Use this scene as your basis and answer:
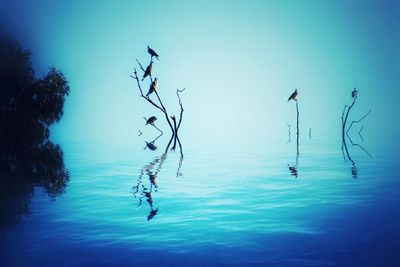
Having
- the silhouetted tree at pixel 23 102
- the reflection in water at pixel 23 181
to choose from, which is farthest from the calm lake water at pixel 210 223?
the silhouetted tree at pixel 23 102

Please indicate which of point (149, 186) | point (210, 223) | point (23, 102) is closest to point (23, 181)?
point (149, 186)

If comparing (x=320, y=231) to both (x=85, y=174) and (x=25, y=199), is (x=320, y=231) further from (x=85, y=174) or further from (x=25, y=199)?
(x=85, y=174)

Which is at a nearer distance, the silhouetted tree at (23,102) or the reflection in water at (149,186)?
the reflection in water at (149,186)

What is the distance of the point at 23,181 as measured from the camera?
17.4 metres

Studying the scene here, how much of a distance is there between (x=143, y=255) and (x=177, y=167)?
15.7 metres

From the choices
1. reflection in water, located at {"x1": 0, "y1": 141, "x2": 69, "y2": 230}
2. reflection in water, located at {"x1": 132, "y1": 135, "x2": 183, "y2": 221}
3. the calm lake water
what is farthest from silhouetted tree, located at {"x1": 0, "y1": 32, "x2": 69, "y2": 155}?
the calm lake water

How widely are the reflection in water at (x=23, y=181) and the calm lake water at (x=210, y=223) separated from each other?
23cm

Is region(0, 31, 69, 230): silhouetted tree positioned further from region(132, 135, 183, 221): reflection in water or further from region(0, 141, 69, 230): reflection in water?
region(132, 135, 183, 221): reflection in water

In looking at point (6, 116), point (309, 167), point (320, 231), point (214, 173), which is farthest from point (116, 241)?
point (6, 116)

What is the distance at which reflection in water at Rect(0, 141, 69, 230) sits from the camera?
38.0 feet

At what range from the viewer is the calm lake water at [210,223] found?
7.71 meters

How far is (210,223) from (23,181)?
11.2m

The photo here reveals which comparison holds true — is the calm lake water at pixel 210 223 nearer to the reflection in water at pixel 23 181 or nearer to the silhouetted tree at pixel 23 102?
the reflection in water at pixel 23 181

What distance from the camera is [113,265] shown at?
7.33m
